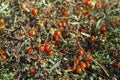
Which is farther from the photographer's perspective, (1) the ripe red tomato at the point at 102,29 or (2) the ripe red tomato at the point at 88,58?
(1) the ripe red tomato at the point at 102,29

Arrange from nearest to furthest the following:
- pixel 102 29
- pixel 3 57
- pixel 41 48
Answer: pixel 41 48 → pixel 3 57 → pixel 102 29

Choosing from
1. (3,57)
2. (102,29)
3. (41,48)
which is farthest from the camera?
(102,29)

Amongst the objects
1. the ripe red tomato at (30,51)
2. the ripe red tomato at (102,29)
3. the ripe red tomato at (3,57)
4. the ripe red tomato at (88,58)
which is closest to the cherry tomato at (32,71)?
the ripe red tomato at (30,51)

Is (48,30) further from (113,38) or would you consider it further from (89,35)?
(113,38)

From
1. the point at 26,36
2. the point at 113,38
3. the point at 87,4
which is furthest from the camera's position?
the point at 87,4

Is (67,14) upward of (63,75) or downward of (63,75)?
upward

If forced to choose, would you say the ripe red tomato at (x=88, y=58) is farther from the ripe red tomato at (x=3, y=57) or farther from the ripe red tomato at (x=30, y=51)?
the ripe red tomato at (x=3, y=57)

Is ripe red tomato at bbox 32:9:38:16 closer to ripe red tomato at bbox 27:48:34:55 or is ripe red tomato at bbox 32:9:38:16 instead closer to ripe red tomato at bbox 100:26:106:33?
ripe red tomato at bbox 27:48:34:55

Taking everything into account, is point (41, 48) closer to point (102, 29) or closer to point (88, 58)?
point (88, 58)

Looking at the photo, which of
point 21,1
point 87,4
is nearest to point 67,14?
point 87,4

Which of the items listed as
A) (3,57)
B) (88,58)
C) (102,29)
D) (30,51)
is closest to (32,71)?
(30,51)

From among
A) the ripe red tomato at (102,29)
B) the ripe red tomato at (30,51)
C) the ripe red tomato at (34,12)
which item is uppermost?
the ripe red tomato at (34,12)
